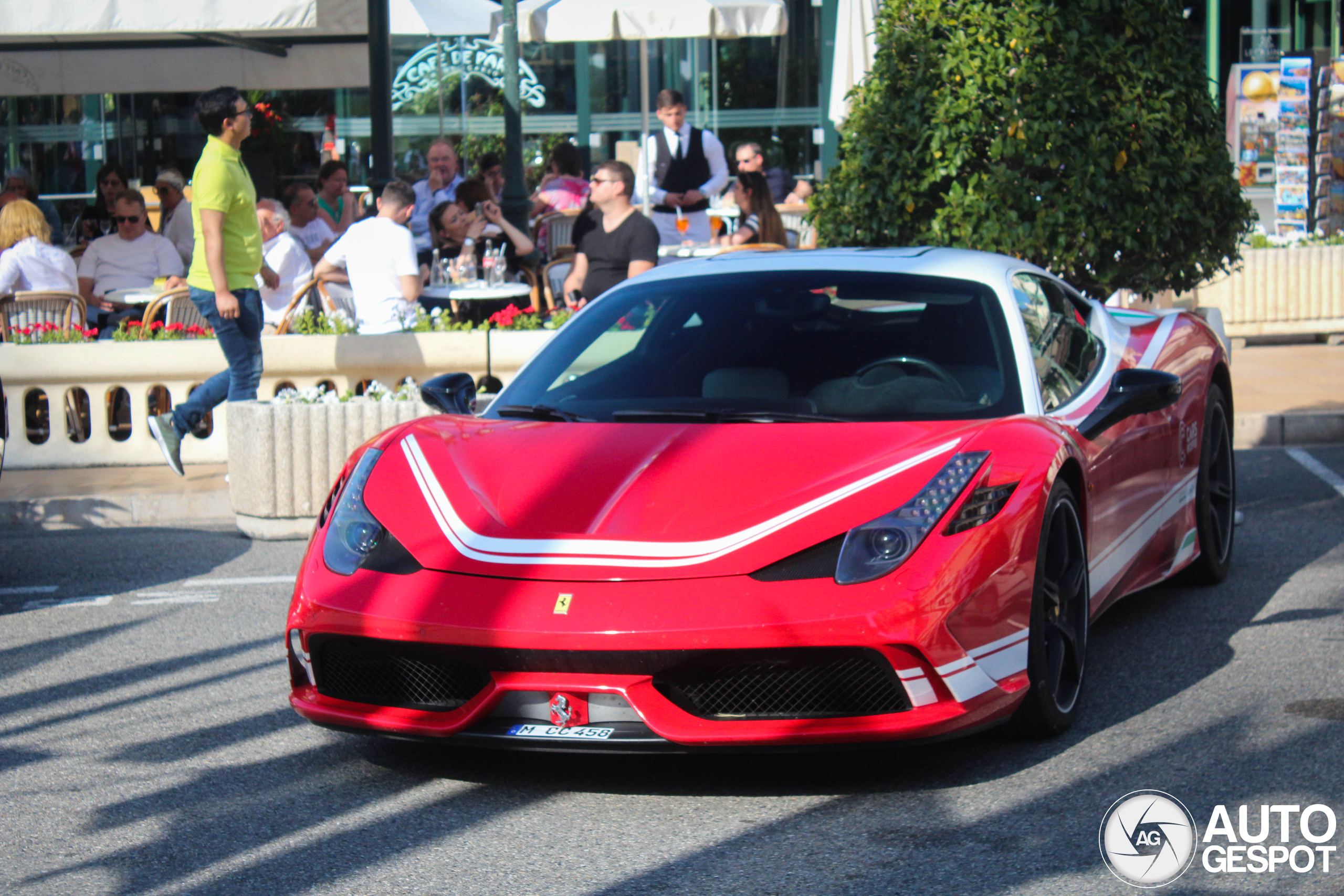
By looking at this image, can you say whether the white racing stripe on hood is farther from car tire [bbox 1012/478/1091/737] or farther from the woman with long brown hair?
the woman with long brown hair

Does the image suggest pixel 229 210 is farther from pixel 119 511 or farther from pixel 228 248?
pixel 119 511

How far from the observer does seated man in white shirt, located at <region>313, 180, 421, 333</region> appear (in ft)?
32.7

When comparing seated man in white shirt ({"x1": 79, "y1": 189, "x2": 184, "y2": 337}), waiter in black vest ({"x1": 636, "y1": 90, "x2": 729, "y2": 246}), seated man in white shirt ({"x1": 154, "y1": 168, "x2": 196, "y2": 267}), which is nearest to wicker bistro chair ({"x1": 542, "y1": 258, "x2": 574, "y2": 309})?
waiter in black vest ({"x1": 636, "y1": 90, "x2": 729, "y2": 246})

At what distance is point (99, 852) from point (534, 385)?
6.49 feet

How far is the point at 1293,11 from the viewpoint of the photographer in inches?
1100

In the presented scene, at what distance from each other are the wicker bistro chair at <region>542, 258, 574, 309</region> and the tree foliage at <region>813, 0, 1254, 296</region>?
455 cm

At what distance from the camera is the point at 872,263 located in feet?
17.0

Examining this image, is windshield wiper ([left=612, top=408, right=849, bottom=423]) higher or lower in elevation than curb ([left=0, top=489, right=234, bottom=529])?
higher

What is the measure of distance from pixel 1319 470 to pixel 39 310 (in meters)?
7.57

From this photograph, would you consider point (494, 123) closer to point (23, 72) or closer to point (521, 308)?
point (23, 72)

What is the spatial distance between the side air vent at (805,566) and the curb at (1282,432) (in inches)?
252

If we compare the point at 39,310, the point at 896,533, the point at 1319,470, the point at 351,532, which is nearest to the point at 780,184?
the point at 39,310

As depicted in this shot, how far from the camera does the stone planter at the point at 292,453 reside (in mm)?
7723

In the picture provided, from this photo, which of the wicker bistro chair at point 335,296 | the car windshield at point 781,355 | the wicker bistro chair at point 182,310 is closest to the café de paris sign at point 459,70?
the wicker bistro chair at point 335,296
